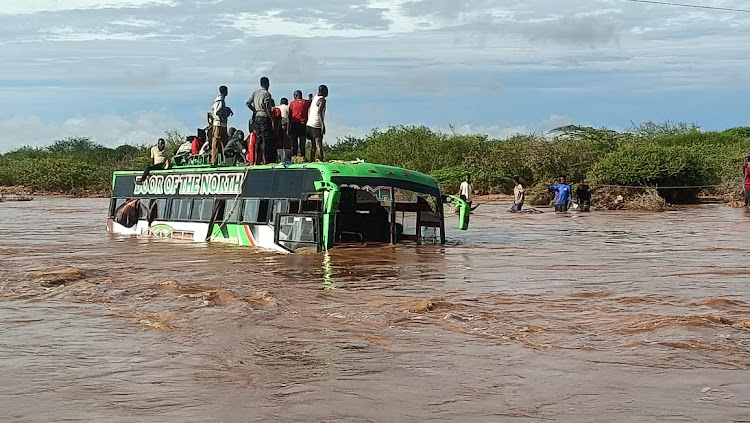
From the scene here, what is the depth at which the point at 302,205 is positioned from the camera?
1578cm

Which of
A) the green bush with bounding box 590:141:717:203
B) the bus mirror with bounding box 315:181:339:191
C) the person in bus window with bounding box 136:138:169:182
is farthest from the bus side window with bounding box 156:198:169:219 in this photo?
the green bush with bounding box 590:141:717:203

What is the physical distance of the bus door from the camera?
15555 mm


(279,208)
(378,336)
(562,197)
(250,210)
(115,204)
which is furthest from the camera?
(562,197)

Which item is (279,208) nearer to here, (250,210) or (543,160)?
(250,210)

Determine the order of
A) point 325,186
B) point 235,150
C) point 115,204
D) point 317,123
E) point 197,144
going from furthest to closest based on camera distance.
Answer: point 115,204 → point 197,144 → point 235,150 → point 317,123 → point 325,186

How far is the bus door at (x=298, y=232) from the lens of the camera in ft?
51.0

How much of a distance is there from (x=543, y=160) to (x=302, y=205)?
2554 centimetres

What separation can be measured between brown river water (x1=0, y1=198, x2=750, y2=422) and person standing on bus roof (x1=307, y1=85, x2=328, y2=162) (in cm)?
240

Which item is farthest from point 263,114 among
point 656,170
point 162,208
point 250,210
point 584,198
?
point 656,170

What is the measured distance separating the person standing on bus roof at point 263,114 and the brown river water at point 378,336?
213 cm

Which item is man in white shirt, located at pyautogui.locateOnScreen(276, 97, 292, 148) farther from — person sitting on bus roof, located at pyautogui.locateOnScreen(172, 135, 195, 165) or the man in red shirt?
person sitting on bus roof, located at pyautogui.locateOnScreen(172, 135, 195, 165)

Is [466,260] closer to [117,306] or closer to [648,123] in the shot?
[117,306]

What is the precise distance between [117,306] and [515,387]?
227 inches

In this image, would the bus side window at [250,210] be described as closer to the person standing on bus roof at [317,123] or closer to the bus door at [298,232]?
the bus door at [298,232]
